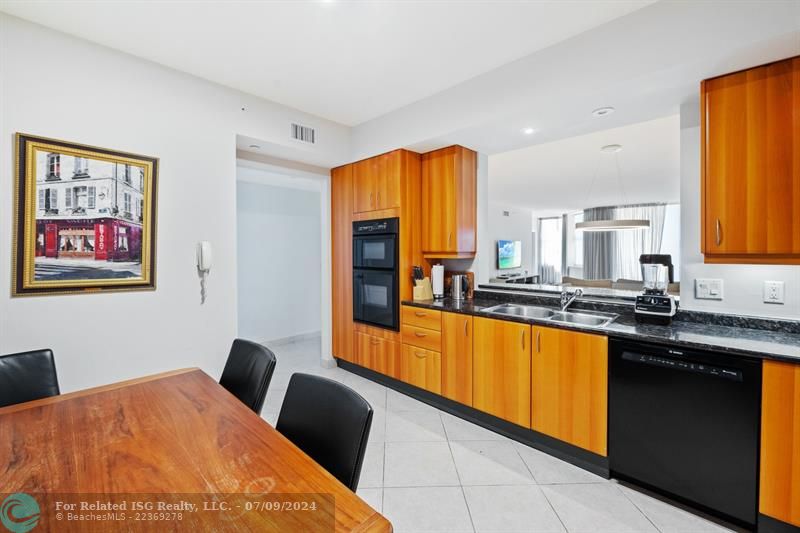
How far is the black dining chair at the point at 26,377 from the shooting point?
1.48 meters

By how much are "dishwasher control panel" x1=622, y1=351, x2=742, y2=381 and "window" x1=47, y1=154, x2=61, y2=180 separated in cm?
347

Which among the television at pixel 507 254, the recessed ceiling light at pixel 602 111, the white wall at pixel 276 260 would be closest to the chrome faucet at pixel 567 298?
the recessed ceiling light at pixel 602 111

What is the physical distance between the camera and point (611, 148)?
418 centimetres

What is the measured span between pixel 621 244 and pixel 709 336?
8351 mm

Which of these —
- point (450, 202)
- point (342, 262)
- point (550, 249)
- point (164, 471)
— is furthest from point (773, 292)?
point (550, 249)

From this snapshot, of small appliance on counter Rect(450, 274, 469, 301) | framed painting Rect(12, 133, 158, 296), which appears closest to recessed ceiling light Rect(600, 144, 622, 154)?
small appliance on counter Rect(450, 274, 469, 301)

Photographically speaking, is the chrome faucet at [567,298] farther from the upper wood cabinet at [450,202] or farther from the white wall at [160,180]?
the white wall at [160,180]

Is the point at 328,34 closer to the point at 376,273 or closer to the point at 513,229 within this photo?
the point at 376,273

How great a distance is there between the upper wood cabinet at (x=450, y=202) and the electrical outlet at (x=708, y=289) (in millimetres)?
1662

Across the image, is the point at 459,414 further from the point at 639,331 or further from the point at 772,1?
the point at 772,1

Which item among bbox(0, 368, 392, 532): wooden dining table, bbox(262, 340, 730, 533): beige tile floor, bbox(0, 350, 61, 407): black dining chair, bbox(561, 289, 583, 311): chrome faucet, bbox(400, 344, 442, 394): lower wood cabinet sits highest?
bbox(561, 289, 583, 311): chrome faucet

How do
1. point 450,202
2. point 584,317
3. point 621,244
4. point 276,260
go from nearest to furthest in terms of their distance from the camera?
point 584,317 → point 450,202 → point 276,260 → point 621,244

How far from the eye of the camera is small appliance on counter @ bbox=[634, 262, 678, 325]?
2.09 m

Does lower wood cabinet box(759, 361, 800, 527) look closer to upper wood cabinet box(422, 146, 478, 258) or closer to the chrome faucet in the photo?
the chrome faucet
